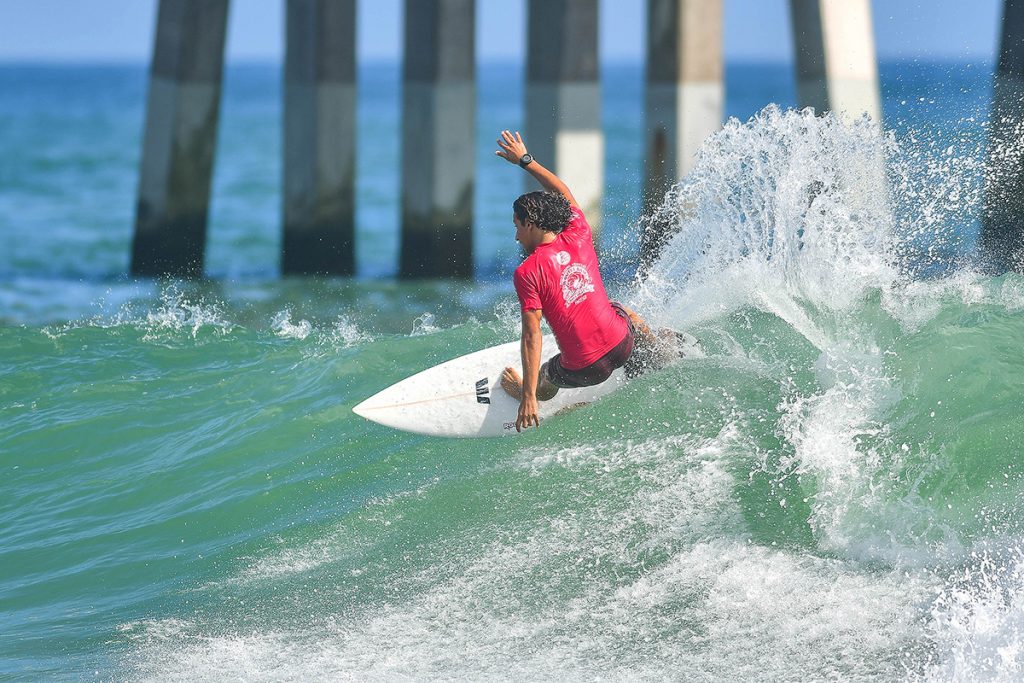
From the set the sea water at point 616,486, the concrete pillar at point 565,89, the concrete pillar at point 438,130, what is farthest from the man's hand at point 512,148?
the concrete pillar at point 438,130

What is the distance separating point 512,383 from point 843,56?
868cm

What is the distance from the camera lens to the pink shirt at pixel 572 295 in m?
6.42

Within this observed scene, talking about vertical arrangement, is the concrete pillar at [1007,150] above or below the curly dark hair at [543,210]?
above

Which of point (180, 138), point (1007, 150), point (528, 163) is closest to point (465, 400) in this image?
point (528, 163)

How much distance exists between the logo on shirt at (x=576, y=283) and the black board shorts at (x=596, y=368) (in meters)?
0.44

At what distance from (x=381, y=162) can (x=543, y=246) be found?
1735 inches

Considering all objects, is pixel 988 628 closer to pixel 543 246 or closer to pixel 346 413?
pixel 543 246

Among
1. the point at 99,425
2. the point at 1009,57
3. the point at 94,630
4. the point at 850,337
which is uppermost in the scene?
the point at 1009,57

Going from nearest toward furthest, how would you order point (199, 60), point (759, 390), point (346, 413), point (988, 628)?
1. point (988, 628)
2. point (759, 390)
3. point (346, 413)
4. point (199, 60)

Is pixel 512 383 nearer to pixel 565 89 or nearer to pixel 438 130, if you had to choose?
pixel 565 89

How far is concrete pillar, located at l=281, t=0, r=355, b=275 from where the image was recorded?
51.7 feet

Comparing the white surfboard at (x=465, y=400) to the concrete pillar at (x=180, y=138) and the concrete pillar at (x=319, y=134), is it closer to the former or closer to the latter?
the concrete pillar at (x=319, y=134)

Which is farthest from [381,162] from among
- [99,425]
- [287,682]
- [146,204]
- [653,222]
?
[287,682]

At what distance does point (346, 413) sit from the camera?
28.2 feet
